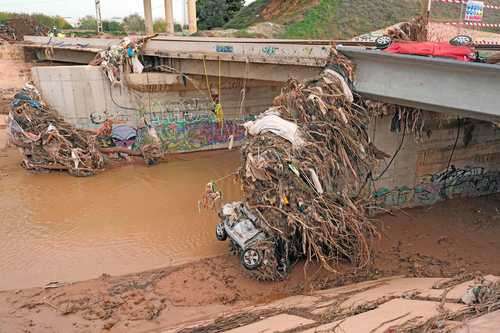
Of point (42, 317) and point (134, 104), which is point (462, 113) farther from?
point (134, 104)

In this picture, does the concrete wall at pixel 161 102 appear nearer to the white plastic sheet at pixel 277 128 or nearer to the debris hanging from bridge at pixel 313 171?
the debris hanging from bridge at pixel 313 171

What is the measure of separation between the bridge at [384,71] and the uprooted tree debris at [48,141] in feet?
20.3

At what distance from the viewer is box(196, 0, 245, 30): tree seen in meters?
51.4

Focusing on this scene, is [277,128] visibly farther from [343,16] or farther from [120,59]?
[343,16]

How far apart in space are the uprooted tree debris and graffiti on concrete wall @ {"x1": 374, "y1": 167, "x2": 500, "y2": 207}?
12.2 m

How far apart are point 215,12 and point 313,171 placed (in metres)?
46.4

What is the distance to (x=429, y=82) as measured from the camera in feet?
32.6

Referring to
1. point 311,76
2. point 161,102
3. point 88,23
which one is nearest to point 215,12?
point 88,23

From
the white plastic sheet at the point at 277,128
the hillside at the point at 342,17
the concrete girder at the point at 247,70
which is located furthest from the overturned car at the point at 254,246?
the hillside at the point at 342,17

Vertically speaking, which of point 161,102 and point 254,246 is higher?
point 161,102

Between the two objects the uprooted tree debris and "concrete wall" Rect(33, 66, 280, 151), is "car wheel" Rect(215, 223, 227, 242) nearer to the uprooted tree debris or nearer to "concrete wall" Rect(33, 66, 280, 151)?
the uprooted tree debris

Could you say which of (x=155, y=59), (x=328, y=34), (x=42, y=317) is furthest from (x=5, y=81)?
(x=42, y=317)

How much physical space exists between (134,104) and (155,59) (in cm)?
294

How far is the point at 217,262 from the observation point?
1081 cm
